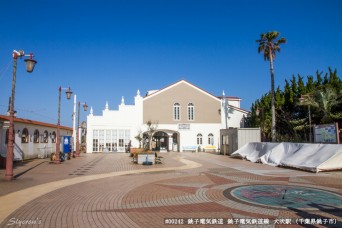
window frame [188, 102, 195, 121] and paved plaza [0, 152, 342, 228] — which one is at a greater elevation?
window frame [188, 102, 195, 121]

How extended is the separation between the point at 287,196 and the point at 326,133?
33.9ft

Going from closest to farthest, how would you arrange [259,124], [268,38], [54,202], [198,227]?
[198,227]
[54,202]
[268,38]
[259,124]

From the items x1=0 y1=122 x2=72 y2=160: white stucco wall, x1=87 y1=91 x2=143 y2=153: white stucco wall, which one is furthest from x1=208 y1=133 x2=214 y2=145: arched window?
x1=0 y1=122 x2=72 y2=160: white stucco wall

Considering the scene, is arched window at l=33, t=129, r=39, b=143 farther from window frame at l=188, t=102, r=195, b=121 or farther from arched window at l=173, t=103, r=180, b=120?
window frame at l=188, t=102, r=195, b=121

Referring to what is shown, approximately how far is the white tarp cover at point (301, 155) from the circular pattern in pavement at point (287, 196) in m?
5.76

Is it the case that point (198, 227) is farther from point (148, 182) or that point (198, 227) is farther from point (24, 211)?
point (148, 182)

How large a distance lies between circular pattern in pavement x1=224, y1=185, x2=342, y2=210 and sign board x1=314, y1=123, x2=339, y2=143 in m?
7.87

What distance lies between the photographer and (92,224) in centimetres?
602

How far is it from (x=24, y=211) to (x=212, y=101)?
33630mm

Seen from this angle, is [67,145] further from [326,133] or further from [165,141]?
[326,133]

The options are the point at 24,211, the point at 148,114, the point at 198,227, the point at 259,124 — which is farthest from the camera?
the point at 148,114

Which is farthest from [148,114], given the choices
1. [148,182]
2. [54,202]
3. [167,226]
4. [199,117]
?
[167,226]

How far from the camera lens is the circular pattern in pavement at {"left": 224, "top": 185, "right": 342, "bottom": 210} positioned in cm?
754

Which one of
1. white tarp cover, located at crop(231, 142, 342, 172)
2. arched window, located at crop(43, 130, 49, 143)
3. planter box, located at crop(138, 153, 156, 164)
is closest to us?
white tarp cover, located at crop(231, 142, 342, 172)
